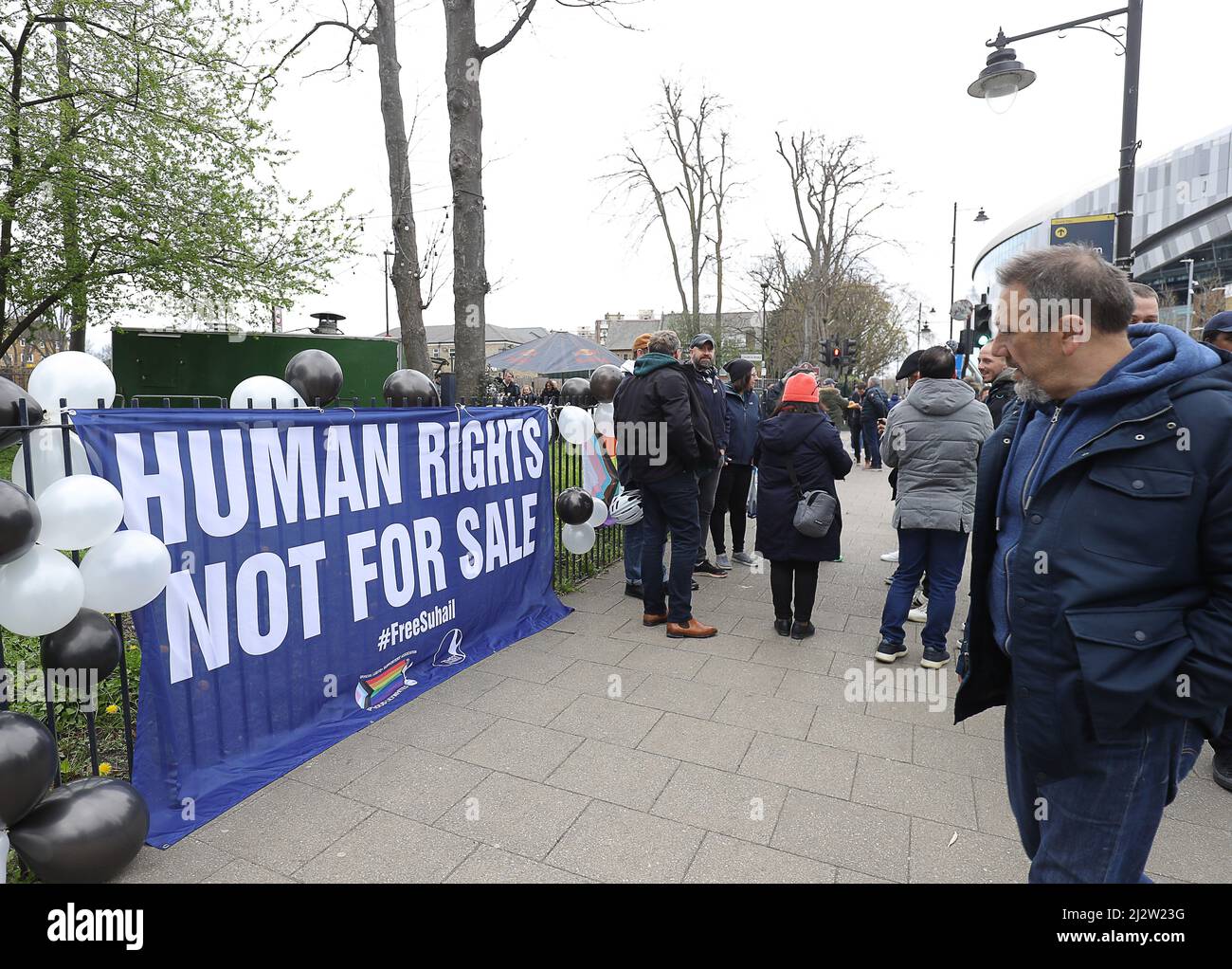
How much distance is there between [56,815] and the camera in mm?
2426

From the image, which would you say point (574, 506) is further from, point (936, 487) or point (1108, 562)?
point (1108, 562)

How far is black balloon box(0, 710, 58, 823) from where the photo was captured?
2.23m

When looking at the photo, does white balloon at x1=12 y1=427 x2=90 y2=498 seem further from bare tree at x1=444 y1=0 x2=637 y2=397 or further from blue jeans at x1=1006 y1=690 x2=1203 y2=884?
bare tree at x1=444 y1=0 x2=637 y2=397

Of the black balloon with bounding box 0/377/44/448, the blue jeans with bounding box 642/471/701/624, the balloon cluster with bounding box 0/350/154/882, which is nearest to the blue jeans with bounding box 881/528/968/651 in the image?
the blue jeans with bounding box 642/471/701/624

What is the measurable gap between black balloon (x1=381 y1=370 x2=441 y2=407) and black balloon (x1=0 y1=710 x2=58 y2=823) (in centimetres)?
296

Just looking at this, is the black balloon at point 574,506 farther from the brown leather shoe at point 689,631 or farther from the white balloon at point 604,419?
the brown leather shoe at point 689,631

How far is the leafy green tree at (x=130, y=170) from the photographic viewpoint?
41.7 feet

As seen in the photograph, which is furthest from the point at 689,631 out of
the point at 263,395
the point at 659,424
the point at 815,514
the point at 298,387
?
the point at 263,395

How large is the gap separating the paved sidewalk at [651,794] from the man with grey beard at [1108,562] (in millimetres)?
1135

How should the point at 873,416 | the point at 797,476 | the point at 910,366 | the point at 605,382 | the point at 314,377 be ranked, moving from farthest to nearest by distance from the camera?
the point at 873,416
the point at 605,382
the point at 910,366
the point at 797,476
the point at 314,377

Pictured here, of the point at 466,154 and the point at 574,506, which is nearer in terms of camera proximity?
the point at 574,506

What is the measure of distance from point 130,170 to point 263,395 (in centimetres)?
1315
